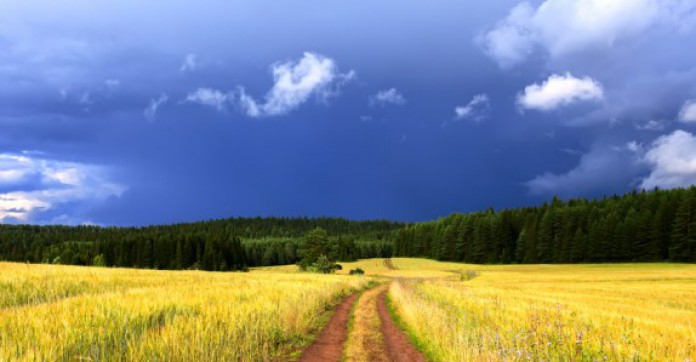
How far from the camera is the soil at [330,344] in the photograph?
10428 millimetres

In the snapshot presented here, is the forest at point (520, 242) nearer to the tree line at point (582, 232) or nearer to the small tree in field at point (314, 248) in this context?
the tree line at point (582, 232)

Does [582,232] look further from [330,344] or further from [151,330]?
[151,330]

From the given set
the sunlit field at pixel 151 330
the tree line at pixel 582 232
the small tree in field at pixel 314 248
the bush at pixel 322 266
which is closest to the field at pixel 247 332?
the sunlit field at pixel 151 330

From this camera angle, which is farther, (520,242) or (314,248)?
(520,242)

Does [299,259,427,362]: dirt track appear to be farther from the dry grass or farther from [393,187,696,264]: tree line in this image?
[393,187,696,264]: tree line

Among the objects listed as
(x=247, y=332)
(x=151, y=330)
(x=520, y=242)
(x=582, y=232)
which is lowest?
(x=247, y=332)

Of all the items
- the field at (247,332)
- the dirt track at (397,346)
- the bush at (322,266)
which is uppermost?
the field at (247,332)

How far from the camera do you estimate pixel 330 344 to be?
12.1m

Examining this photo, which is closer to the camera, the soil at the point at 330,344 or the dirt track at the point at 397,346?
the soil at the point at 330,344

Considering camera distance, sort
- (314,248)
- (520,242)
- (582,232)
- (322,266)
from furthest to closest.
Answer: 1. (520,242)
2. (582,232)
3. (314,248)
4. (322,266)

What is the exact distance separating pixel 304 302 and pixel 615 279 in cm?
5310

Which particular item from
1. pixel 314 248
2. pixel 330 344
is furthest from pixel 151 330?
pixel 314 248

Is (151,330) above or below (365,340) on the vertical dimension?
above

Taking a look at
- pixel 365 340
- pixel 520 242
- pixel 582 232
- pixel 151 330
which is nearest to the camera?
pixel 151 330
